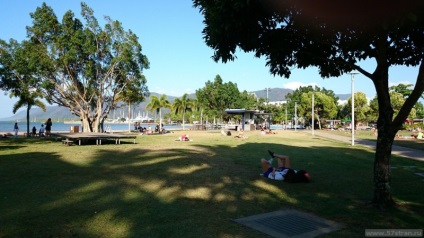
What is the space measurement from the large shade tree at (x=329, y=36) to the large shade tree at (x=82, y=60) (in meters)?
24.5

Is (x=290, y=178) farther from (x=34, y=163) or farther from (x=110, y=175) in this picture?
(x=34, y=163)

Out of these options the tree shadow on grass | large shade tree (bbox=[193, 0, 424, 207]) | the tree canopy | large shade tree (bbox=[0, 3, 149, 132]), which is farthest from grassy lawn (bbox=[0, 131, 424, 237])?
the tree canopy

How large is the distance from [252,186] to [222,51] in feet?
12.7

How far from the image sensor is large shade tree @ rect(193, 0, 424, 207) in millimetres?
6500

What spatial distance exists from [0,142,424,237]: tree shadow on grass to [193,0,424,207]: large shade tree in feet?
4.57

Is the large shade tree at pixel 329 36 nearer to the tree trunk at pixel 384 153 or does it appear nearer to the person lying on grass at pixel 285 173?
the tree trunk at pixel 384 153

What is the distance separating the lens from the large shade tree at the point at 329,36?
6500 mm

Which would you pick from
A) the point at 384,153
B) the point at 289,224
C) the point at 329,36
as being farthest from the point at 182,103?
the point at 289,224

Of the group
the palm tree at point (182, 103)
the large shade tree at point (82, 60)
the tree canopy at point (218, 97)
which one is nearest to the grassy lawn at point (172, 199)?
the large shade tree at point (82, 60)

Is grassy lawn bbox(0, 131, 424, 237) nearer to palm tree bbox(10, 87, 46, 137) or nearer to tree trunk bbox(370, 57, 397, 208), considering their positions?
tree trunk bbox(370, 57, 397, 208)

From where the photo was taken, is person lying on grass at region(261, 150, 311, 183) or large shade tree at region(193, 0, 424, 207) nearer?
large shade tree at region(193, 0, 424, 207)

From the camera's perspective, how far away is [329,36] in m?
8.11

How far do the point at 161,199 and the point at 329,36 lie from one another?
5710mm

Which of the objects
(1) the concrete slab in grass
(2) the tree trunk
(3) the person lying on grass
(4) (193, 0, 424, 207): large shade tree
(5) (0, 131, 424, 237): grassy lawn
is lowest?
(1) the concrete slab in grass
